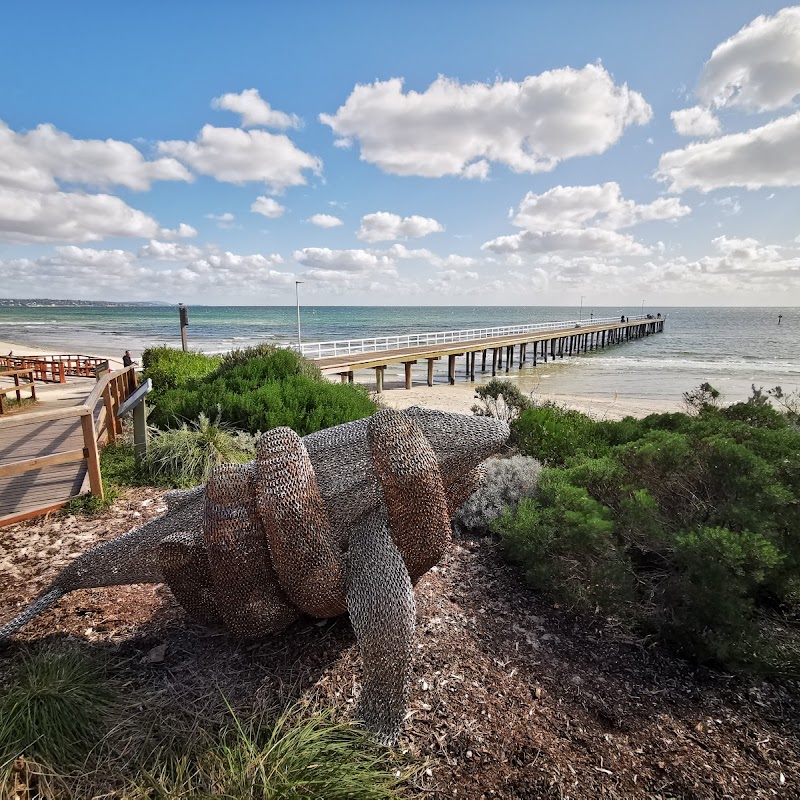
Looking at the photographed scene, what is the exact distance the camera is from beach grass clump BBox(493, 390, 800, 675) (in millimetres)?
3010

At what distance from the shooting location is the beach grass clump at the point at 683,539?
9.87 ft

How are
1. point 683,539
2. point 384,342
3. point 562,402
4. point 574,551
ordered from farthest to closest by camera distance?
point 384,342 → point 562,402 → point 574,551 → point 683,539

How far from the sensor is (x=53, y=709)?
248cm

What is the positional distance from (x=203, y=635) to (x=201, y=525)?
102 cm

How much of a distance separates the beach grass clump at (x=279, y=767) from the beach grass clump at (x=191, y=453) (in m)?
4.06

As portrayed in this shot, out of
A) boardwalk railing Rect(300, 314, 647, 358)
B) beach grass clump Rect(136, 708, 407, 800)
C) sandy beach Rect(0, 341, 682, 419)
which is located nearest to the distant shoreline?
sandy beach Rect(0, 341, 682, 419)

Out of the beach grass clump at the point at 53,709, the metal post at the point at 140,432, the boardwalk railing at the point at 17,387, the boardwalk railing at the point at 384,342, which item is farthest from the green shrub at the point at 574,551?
the boardwalk railing at the point at 384,342

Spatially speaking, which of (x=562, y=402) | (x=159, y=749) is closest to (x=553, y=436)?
(x=159, y=749)

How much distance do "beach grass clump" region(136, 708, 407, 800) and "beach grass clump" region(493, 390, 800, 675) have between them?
75.3 inches

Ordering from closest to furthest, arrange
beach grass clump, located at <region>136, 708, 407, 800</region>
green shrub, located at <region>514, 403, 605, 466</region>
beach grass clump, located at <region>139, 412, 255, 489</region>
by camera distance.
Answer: beach grass clump, located at <region>136, 708, 407, 800</region> < green shrub, located at <region>514, 403, 605, 466</region> < beach grass clump, located at <region>139, 412, 255, 489</region>

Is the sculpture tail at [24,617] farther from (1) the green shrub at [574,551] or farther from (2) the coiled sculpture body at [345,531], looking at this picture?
(1) the green shrub at [574,551]

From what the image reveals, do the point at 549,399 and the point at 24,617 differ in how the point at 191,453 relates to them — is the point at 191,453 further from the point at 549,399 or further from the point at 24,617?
the point at 549,399

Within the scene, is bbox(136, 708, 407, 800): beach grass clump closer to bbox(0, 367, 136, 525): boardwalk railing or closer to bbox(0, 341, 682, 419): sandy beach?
bbox(0, 367, 136, 525): boardwalk railing

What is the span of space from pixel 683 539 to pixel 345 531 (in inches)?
88.7
